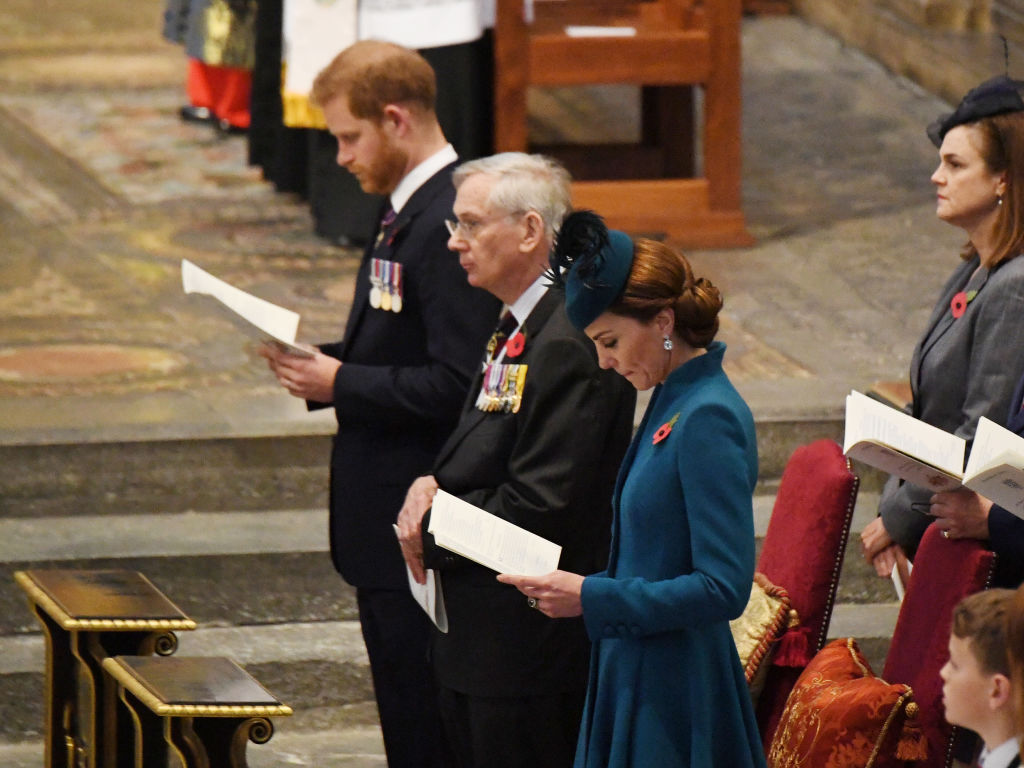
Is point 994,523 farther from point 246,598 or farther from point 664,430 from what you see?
point 246,598

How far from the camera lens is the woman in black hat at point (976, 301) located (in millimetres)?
3287

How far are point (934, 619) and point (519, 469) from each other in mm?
824

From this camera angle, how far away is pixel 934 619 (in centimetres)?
322

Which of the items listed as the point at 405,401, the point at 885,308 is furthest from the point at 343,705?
the point at 885,308

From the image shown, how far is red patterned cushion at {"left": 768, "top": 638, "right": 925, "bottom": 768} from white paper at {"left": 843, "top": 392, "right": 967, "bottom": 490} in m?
0.40

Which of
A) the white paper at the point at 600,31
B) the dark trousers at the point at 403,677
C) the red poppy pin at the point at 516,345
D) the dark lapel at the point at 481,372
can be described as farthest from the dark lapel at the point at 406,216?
the white paper at the point at 600,31

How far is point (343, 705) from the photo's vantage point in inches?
185

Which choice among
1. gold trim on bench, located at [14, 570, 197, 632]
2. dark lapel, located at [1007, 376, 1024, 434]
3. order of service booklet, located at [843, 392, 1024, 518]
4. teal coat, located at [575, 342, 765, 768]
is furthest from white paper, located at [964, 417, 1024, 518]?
gold trim on bench, located at [14, 570, 197, 632]

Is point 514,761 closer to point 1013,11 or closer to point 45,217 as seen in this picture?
point 45,217

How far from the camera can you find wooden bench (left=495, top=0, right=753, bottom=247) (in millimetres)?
6910

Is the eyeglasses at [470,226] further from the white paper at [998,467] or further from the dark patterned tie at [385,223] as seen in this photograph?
the white paper at [998,467]

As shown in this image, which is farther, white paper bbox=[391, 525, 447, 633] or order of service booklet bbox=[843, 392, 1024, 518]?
white paper bbox=[391, 525, 447, 633]

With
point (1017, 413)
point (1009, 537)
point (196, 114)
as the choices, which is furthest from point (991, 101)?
point (196, 114)

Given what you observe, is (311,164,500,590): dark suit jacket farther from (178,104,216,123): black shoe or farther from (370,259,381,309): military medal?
(178,104,216,123): black shoe
